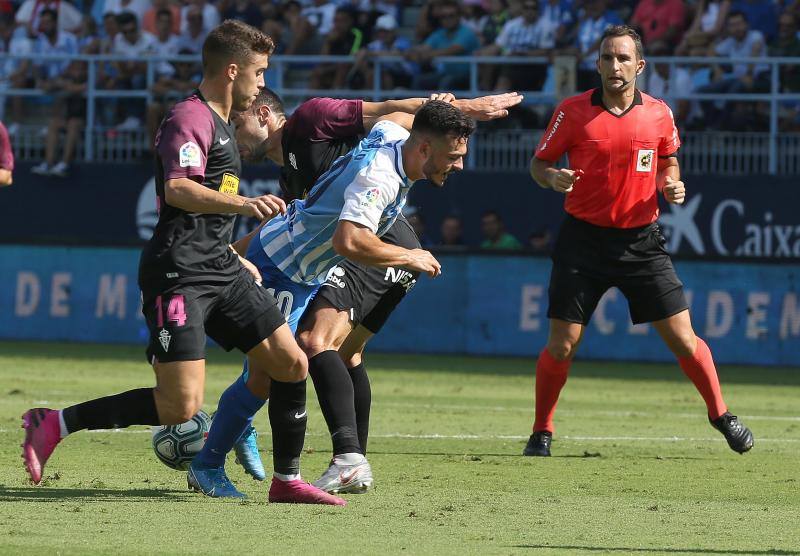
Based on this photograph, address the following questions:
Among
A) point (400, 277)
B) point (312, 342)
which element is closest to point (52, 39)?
point (400, 277)

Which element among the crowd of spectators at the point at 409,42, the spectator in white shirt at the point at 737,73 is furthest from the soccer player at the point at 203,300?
the spectator in white shirt at the point at 737,73

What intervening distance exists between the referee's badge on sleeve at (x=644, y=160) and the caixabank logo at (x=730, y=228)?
28.3ft

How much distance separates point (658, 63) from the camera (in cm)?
1856

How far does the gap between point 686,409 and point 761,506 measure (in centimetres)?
552

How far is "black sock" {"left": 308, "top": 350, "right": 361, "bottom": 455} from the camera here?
738 cm

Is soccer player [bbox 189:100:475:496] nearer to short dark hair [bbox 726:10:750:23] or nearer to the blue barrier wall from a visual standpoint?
the blue barrier wall

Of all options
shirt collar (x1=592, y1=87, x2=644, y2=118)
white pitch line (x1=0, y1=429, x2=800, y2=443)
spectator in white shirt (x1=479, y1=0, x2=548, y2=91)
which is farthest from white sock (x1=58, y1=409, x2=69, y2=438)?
spectator in white shirt (x1=479, y1=0, x2=548, y2=91)

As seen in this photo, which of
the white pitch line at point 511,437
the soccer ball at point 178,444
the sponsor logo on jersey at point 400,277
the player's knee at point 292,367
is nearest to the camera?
the player's knee at point 292,367

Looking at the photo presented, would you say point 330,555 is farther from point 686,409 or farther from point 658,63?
point 658,63

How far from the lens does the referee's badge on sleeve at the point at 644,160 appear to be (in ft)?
30.7

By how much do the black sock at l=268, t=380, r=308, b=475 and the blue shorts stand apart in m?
0.52

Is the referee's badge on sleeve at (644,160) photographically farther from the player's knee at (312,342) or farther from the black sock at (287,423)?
the black sock at (287,423)

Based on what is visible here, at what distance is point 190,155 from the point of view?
21.8 feet

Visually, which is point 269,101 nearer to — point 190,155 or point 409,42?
point 190,155
